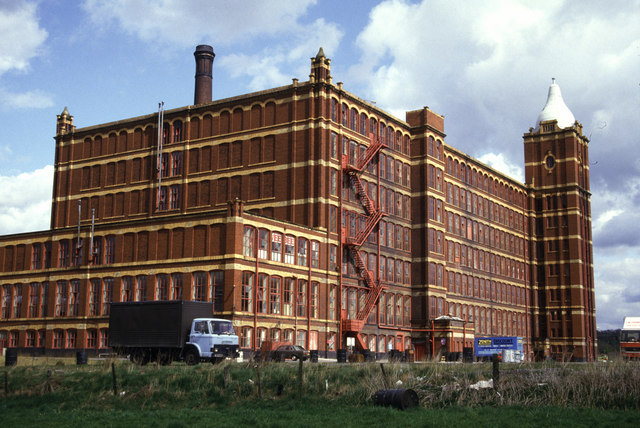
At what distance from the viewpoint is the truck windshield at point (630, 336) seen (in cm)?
6711

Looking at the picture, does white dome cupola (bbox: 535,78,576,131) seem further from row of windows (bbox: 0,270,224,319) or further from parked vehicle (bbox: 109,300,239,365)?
parked vehicle (bbox: 109,300,239,365)

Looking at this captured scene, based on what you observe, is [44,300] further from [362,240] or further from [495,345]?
[495,345]

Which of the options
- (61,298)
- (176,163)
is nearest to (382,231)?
(176,163)

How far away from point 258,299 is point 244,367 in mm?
22943

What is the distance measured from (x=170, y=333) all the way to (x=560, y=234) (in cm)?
7484

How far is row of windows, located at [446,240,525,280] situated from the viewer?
288 ft

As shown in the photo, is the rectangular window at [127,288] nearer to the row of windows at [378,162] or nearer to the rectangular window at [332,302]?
the rectangular window at [332,302]

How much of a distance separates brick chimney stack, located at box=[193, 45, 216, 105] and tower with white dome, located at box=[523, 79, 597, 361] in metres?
51.4

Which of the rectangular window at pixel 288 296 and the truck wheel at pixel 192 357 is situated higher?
the rectangular window at pixel 288 296

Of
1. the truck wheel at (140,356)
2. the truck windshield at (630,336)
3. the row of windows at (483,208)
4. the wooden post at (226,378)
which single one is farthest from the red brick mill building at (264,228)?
the wooden post at (226,378)

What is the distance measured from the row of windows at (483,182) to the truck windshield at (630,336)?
1088 inches

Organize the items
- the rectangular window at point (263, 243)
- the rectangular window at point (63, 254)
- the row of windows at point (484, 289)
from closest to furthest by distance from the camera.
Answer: the rectangular window at point (263, 243) < the rectangular window at point (63, 254) < the row of windows at point (484, 289)

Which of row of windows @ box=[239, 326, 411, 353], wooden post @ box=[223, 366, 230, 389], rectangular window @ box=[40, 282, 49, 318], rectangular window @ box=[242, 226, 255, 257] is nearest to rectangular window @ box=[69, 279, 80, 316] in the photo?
rectangular window @ box=[40, 282, 49, 318]

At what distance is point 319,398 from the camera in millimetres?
25906
